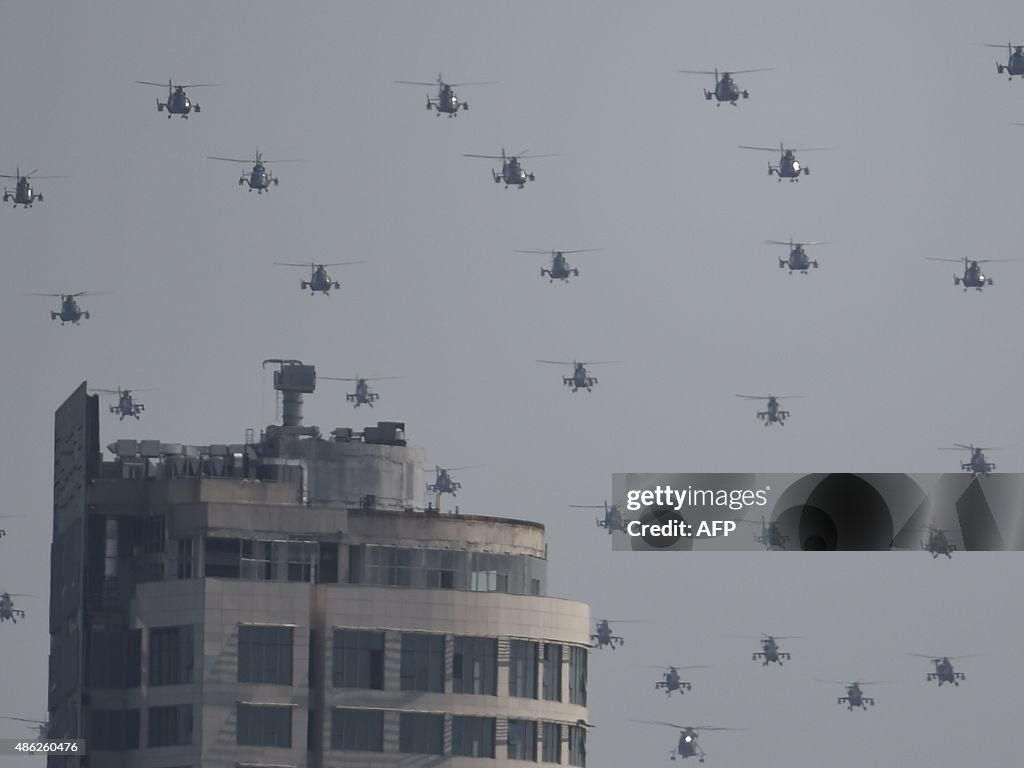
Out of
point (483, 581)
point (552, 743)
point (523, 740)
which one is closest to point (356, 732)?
point (523, 740)

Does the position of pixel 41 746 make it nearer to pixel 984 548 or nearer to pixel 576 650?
pixel 576 650

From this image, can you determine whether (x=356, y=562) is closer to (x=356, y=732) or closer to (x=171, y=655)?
(x=356, y=732)

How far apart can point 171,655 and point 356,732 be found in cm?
1080

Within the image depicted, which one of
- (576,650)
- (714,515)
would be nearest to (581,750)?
(576,650)

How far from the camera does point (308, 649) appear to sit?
190875 millimetres

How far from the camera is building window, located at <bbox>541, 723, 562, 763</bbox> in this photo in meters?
194

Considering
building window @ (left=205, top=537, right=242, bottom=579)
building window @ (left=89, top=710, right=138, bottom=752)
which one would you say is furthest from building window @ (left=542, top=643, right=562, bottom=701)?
building window @ (left=89, top=710, right=138, bottom=752)

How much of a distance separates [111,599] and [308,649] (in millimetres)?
12924

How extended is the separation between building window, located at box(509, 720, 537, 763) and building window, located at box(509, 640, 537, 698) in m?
1.75

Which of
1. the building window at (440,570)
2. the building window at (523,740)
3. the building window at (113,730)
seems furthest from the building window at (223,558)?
the building window at (523,740)

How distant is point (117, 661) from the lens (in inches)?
7598

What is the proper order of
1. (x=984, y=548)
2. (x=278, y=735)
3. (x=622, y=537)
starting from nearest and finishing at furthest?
(x=984, y=548)
(x=622, y=537)
(x=278, y=735)

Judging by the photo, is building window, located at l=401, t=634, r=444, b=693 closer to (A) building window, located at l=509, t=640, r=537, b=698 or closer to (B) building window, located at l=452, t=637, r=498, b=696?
(B) building window, located at l=452, t=637, r=498, b=696

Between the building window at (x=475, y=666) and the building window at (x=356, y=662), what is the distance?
4491mm
